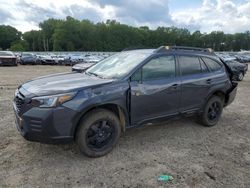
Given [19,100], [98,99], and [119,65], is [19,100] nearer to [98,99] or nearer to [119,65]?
[98,99]

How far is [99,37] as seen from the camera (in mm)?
110125

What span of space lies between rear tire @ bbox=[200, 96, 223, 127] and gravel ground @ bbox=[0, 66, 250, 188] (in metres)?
0.26

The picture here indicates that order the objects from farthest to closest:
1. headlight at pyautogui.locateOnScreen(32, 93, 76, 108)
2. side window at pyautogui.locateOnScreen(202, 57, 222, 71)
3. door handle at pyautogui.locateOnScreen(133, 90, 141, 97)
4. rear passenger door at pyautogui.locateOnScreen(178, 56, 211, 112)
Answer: side window at pyautogui.locateOnScreen(202, 57, 222, 71)
rear passenger door at pyautogui.locateOnScreen(178, 56, 211, 112)
door handle at pyautogui.locateOnScreen(133, 90, 141, 97)
headlight at pyautogui.locateOnScreen(32, 93, 76, 108)

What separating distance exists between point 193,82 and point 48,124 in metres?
2.90

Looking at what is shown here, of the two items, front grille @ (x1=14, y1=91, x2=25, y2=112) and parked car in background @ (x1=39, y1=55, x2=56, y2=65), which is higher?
front grille @ (x1=14, y1=91, x2=25, y2=112)

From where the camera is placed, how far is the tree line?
10350 cm

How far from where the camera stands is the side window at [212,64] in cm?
545

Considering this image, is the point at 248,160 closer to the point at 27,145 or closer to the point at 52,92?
the point at 52,92

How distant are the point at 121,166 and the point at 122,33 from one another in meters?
115

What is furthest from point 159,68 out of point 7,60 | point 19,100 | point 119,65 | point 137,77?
point 7,60

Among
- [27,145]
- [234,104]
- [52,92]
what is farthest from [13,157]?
[234,104]

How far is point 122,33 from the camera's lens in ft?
379

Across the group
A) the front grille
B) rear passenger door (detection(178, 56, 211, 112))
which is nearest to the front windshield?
rear passenger door (detection(178, 56, 211, 112))

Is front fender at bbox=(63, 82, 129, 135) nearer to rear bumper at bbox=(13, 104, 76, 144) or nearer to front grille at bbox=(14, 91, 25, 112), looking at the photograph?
rear bumper at bbox=(13, 104, 76, 144)
